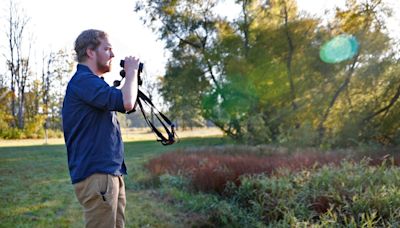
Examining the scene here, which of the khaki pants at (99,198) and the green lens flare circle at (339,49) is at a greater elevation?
the green lens flare circle at (339,49)

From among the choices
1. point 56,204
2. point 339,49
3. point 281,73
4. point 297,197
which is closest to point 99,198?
point 297,197

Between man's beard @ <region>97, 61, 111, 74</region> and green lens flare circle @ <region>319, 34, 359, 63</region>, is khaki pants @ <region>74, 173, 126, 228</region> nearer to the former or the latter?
man's beard @ <region>97, 61, 111, 74</region>

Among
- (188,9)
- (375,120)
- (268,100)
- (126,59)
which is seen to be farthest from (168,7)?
(126,59)

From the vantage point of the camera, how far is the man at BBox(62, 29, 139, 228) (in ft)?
6.42

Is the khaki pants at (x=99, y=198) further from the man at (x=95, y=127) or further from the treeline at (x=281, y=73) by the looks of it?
the treeline at (x=281, y=73)

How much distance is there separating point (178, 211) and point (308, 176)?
1.92 m

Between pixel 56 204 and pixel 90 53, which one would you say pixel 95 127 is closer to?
pixel 90 53

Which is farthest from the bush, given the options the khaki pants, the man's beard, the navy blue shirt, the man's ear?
the man's ear

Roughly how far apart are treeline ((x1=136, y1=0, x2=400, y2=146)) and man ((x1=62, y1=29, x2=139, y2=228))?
38.8ft

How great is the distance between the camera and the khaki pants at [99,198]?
1.97 m

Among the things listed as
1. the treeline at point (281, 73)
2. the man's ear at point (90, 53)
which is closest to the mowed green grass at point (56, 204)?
the man's ear at point (90, 53)

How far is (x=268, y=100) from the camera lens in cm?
1781

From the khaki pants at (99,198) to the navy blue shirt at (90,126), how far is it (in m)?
0.04

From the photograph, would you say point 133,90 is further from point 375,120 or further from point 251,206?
point 375,120
